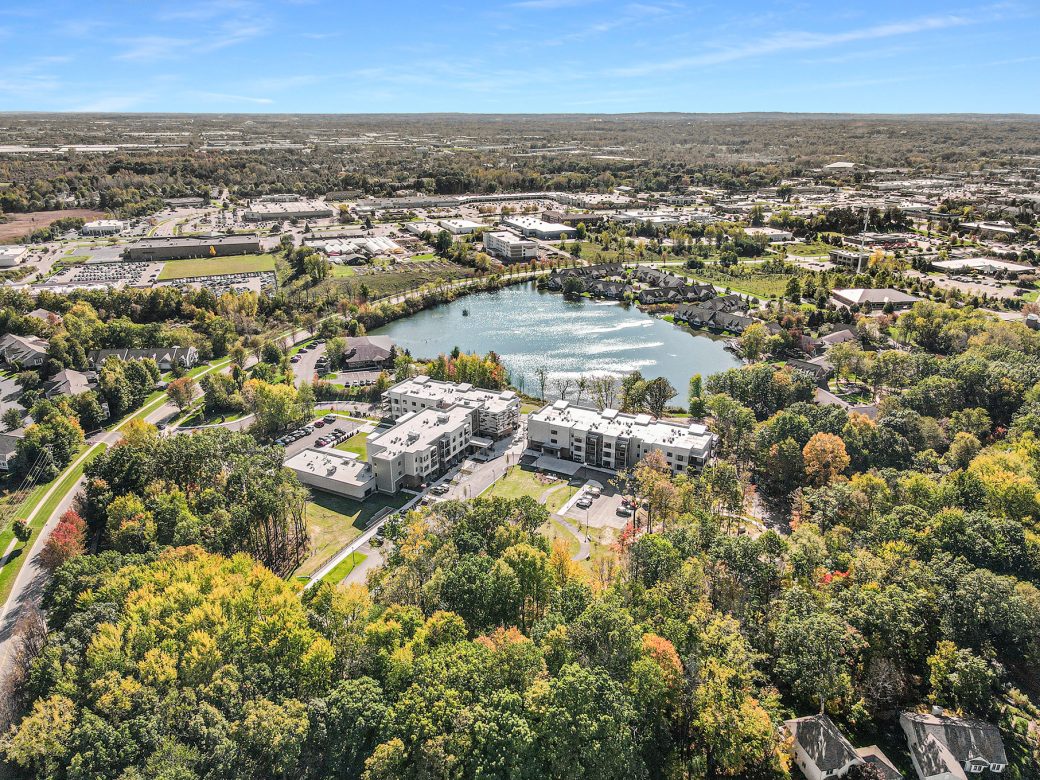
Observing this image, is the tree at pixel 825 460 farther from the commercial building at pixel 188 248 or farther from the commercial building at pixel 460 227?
the commercial building at pixel 188 248

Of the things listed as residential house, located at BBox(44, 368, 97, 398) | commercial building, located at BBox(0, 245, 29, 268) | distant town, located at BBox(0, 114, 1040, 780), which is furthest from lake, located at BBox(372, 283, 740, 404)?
commercial building, located at BBox(0, 245, 29, 268)

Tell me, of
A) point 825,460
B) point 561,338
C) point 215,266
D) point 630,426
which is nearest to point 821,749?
point 825,460

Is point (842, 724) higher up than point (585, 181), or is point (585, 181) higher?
point (585, 181)

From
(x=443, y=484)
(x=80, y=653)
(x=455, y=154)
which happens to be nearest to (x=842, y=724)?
(x=443, y=484)

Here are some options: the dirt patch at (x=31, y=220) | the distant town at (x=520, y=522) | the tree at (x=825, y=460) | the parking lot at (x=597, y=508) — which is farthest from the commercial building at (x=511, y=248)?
the dirt patch at (x=31, y=220)

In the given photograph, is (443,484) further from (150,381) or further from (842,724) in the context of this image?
(150,381)

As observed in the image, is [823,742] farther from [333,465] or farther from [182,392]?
[182,392]

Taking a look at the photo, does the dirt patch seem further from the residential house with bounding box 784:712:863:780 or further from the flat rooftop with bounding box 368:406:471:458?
the residential house with bounding box 784:712:863:780
